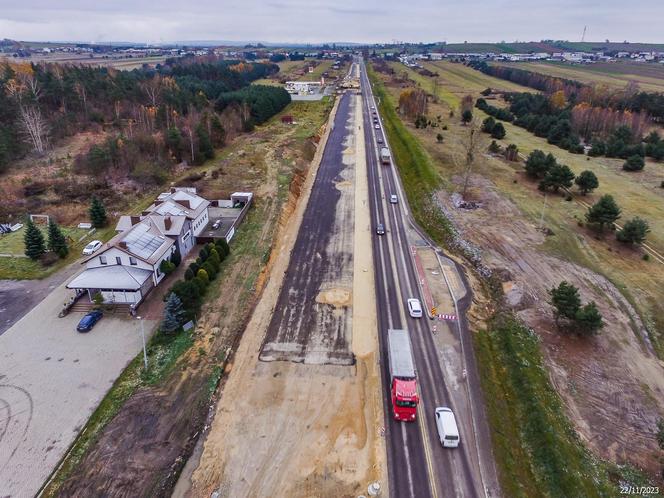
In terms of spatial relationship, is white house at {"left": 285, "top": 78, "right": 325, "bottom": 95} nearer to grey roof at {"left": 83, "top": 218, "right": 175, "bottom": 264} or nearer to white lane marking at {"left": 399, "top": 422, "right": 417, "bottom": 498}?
grey roof at {"left": 83, "top": 218, "right": 175, "bottom": 264}

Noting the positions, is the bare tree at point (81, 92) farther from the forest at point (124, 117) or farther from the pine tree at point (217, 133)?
the pine tree at point (217, 133)

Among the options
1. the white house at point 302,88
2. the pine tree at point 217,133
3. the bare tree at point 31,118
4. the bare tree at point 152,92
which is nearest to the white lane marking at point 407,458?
the pine tree at point 217,133

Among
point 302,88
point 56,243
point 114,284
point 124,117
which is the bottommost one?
point 56,243

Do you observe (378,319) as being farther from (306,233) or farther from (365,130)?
(365,130)

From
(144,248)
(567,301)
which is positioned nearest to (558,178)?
(567,301)

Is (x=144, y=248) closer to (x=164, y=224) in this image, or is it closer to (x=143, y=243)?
(x=143, y=243)

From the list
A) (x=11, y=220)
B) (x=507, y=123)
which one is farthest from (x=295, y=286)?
(x=507, y=123)
